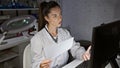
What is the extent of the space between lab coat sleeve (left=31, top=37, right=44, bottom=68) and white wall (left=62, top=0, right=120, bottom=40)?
49.2 inches

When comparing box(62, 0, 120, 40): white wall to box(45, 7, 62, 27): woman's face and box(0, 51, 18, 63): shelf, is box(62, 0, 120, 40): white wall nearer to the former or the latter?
box(0, 51, 18, 63): shelf

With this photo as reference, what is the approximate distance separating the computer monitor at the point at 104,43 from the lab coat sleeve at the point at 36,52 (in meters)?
0.54

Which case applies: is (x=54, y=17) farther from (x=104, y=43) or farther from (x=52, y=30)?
(x=104, y=43)

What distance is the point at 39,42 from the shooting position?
132 cm

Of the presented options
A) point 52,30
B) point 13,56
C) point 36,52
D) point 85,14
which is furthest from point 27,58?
point 85,14

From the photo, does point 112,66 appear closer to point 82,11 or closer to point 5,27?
point 5,27

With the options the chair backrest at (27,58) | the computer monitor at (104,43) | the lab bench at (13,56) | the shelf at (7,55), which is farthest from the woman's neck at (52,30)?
the shelf at (7,55)

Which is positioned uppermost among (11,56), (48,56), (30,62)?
(48,56)

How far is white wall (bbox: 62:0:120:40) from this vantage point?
2375 millimetres

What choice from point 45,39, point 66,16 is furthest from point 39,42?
point 66,16

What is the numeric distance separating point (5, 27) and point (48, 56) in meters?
0.34

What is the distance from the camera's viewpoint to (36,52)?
1270 mm

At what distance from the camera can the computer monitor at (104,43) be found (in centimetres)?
72

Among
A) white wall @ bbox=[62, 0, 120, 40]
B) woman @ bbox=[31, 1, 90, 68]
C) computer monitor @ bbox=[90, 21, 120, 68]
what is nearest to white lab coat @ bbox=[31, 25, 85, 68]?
woman @ bbox=[31, 1, 90, 68]
